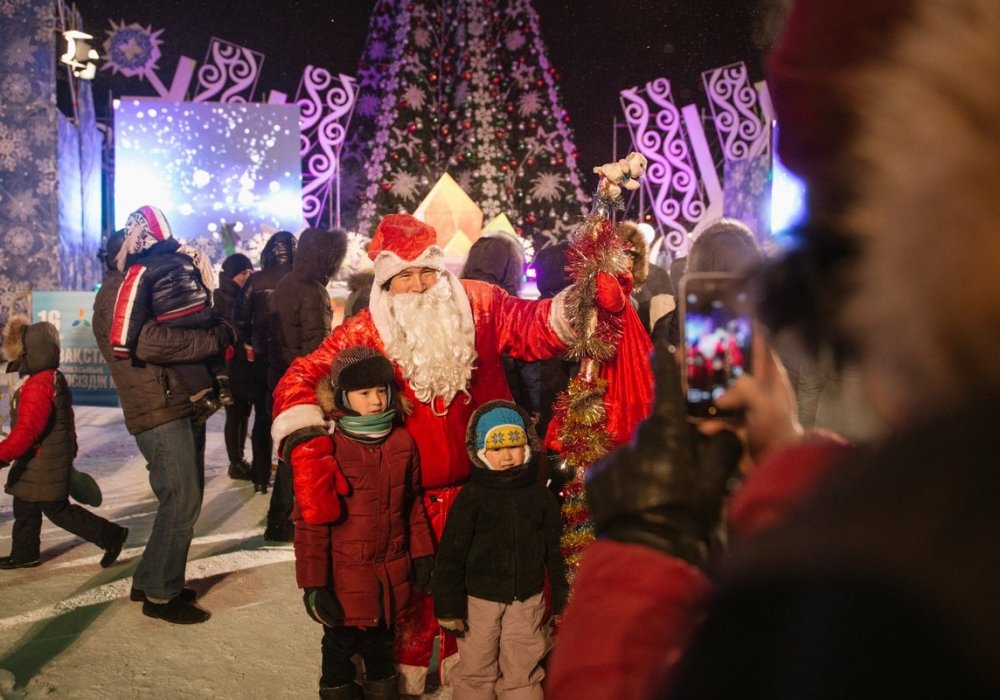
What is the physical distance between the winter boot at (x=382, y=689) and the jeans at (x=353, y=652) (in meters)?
0.02

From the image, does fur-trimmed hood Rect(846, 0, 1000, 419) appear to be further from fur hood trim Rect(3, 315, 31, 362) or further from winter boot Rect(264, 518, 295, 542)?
fur hood trim Rect(3, 315, 31, 362)

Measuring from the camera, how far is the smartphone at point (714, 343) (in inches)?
28.5

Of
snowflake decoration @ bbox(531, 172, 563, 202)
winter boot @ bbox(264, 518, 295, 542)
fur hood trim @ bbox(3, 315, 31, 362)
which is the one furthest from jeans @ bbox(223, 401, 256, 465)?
snowflake decoration @ bbox(531, 172, 563, 202)

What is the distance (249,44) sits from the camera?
16641 mm

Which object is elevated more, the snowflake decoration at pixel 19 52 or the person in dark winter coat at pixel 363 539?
the snowflake decoration at pixel 19 52

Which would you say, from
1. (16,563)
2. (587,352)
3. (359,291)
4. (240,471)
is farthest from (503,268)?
(240,471)

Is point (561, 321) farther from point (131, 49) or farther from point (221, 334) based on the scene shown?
point (131, 49)

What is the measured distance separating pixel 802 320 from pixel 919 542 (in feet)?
0.62

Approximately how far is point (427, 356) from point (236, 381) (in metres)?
4.41

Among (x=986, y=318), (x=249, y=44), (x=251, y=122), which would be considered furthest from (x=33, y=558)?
(x=249, y=44)

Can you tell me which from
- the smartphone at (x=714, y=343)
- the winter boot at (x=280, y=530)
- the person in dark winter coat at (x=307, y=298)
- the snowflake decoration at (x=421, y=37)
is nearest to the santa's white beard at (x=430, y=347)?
the person in dark winter coat at (x=307, y=298)

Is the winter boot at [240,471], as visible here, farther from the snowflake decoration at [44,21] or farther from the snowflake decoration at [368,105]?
the snowflake decoration at [44,21]

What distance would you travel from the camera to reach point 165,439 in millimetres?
4043

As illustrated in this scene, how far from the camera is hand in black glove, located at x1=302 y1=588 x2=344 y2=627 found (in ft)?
9.98
